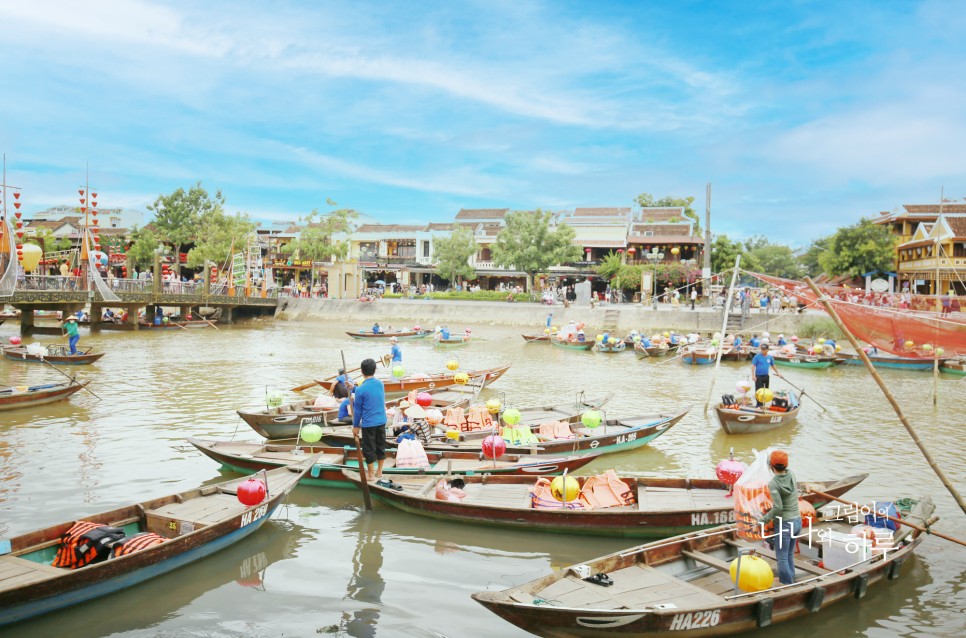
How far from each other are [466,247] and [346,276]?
9998mm

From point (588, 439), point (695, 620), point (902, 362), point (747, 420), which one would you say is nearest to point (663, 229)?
point (902, 362)

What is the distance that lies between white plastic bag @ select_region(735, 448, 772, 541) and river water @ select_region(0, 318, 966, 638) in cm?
101

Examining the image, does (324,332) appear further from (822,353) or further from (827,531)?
(827,531)

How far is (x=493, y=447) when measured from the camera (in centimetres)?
1001

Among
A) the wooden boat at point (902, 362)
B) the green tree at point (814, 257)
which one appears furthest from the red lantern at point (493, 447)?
the green tree at point (814, 257)

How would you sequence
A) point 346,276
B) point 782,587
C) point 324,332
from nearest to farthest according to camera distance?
point 782,587, point 324,332, point 346,276

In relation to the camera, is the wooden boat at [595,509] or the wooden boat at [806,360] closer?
the wooden boat at [595,509]

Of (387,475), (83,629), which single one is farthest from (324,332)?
A: (83,629)

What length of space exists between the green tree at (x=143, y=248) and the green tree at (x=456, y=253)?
899 inches

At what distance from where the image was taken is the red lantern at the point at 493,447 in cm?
1004

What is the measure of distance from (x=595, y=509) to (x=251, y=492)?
4.18 m

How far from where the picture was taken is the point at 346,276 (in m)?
53.7

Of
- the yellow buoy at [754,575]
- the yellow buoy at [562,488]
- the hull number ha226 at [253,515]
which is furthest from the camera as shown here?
the yellow buoy at [562,488]

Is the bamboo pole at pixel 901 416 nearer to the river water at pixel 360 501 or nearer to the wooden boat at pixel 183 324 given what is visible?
the river water at pixel 360 501
